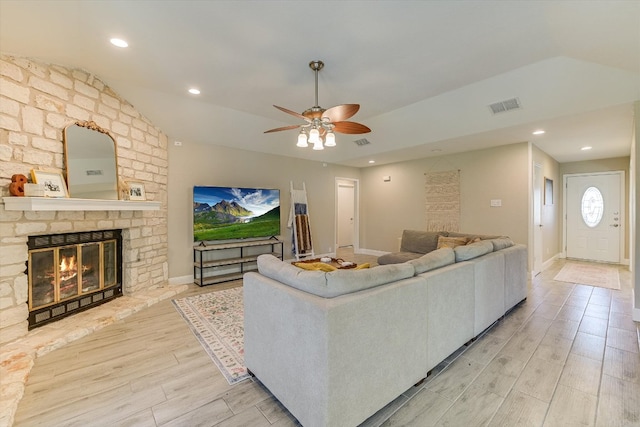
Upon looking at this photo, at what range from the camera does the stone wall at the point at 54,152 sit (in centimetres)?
255

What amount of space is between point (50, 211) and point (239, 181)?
287 cm

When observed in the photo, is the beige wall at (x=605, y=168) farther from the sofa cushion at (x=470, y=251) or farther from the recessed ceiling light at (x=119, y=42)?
the recessed ceiling light at (x=119, y=42)

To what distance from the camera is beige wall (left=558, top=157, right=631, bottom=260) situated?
5809mm

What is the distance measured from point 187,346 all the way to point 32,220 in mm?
1998

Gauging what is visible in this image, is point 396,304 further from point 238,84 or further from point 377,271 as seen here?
point 238,84

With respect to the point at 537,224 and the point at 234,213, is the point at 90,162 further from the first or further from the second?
the point at 537,224

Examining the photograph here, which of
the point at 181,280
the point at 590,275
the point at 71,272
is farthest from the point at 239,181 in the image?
the point at 590,275

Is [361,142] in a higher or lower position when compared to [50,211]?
higher

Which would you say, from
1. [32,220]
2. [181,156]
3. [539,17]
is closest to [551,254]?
[539,17]

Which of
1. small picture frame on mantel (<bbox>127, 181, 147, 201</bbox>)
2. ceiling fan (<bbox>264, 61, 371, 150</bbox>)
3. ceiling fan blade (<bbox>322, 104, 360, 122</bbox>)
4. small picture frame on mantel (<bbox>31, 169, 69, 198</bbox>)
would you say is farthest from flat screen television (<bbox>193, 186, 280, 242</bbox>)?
ceiling fan blade (<bbox>322, 104, 360, 122</bbox>)

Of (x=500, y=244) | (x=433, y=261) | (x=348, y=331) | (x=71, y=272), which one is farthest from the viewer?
(x=500, y=244)

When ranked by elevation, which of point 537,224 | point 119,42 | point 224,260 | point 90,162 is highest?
point 119,42

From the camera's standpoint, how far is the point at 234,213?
5.11 meters

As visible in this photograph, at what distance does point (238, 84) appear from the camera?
3363 millimetres
